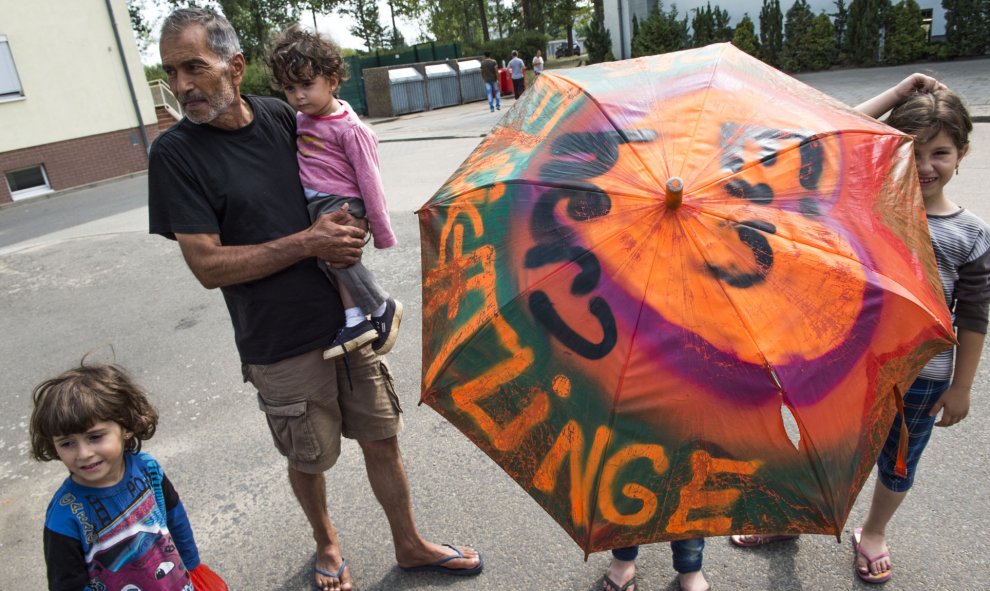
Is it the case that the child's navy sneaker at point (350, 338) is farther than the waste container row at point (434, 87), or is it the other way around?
the waste container row at point (434, 87)

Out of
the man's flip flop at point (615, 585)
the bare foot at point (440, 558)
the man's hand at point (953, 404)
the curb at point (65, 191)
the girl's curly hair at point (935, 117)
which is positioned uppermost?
the girl's curly hair at point (935, 117)

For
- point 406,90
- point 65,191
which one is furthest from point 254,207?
point 406,90

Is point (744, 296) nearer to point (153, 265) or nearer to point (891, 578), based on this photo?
point (891, 578)

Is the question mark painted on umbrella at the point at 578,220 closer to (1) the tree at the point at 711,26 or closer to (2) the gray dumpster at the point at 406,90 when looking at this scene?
(1) the tree at the point at 711,26

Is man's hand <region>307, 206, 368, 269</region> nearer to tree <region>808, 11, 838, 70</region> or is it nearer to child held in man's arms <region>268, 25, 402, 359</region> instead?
child held in man's arms <region>268, 25, 402, 359</region>

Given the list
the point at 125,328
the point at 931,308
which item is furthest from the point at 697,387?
the point at 125,328

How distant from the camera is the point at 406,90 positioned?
2441 cm

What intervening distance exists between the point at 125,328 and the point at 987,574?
20.3 feet

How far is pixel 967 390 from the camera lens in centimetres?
235

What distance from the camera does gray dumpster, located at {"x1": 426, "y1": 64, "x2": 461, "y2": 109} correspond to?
25031 millimetres

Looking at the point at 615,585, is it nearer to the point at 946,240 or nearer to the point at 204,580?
the point at 204,580

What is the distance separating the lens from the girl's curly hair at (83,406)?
6.81 feet

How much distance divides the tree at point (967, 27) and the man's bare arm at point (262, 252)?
20.9 metres

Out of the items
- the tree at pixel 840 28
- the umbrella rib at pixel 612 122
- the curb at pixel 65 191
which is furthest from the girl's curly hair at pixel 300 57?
the tree at pixel 840 28
